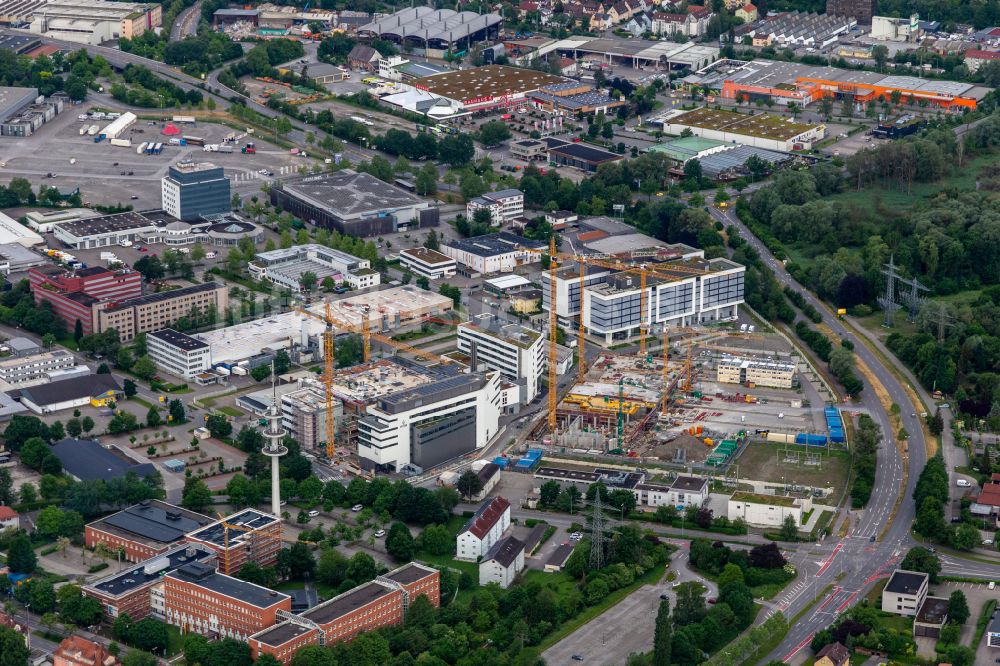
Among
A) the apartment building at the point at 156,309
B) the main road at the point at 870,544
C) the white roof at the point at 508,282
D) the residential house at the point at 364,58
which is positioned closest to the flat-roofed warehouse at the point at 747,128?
the residential house at the point at 364,58

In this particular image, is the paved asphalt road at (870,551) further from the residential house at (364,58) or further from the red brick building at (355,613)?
Answer: the residential house at (364,58)

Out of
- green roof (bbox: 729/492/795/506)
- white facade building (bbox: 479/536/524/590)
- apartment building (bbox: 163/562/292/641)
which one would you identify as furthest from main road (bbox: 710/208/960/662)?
apartment building (bbox: 163/562/292/641)

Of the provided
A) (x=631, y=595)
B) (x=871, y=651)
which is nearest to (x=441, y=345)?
(x=631, y=595)

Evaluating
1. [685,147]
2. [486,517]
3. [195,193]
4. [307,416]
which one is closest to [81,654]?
[486,517]

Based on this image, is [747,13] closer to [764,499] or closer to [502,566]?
[764,499]

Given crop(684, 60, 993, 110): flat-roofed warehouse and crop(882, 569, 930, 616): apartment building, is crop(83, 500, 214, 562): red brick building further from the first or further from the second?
crop(684, 60, 993, 110): flat-roofed warehouse

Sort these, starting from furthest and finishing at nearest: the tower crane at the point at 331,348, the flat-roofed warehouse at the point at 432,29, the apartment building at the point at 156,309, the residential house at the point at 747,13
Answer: the residential house at the point at 747,13 → the flat-roofed warehouse at the point at 432,29 → the apartment building at the point at 156,309 → the tower crane at the point at 331,348
